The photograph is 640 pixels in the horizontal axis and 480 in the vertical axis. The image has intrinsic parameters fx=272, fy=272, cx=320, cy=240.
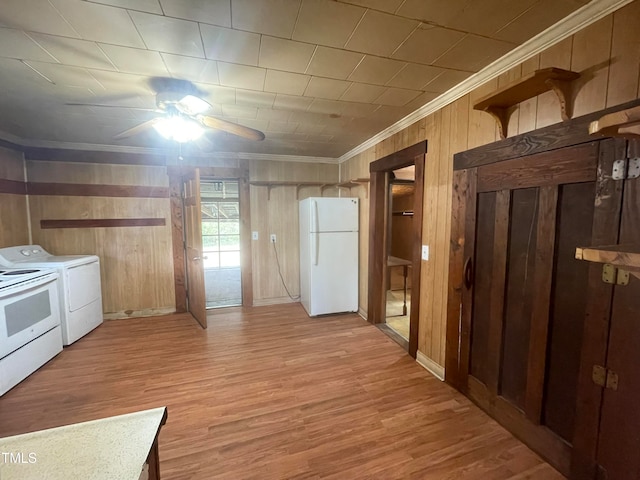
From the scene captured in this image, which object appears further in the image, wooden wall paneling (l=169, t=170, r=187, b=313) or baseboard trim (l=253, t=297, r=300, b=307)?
baseboard trim (l=253, t=297, r=300, b=307)

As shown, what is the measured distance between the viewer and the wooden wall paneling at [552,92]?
55.4 inches

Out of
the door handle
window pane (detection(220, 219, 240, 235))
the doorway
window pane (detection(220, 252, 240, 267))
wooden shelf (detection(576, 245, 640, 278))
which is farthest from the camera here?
window pane (detection(220, 252, 240, 267))

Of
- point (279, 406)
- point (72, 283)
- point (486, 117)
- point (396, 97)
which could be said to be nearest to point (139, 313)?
point (72, 283)

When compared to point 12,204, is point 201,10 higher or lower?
higher

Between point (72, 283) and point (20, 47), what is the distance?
2.46 m

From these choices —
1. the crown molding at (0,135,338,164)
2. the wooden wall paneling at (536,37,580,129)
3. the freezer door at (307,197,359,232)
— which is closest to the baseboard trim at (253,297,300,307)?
the freezer door at (307,197,359,232)

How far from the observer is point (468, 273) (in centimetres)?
202

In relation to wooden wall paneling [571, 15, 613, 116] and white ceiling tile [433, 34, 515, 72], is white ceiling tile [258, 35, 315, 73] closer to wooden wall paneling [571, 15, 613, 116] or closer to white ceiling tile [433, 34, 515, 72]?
white ceiling tile [433, 34, 515, 72]

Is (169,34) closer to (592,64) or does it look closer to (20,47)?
(20,47)

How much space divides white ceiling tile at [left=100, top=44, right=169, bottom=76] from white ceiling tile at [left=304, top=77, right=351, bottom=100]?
972 millimetres

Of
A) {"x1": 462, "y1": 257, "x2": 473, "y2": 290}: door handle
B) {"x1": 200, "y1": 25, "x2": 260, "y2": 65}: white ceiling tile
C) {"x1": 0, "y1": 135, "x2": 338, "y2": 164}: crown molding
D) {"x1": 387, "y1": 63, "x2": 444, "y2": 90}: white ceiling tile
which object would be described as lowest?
{"x1": 462, "y1": 257, "x2": 473, "y2": 290}: door handle

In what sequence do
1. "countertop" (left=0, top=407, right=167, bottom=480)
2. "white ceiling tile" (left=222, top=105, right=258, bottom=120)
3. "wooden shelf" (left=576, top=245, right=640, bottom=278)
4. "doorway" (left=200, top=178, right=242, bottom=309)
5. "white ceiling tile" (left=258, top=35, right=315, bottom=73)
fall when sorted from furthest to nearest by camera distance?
"doorway" (left=200, top=178, right=242, bottom=309) → "white ceiling tile" (left=222, top=105, right=258, bottom=120) → "white ceiling tile" (left=258, top=35, right=315, bottom=73) → "wooden shelf" (left=576, top=245, right=640, bottom=278) → "countertop" (left=0, top=407, right=167, bottom=480)

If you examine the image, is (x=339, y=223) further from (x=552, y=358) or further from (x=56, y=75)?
(x=56, y=75)

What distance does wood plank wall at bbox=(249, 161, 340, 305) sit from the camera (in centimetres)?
425
